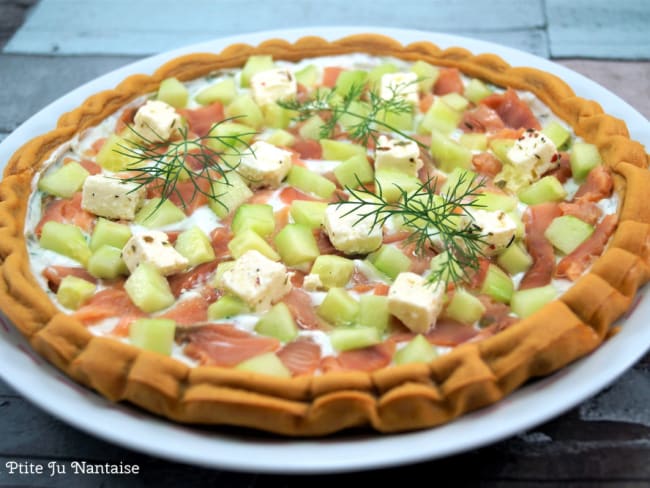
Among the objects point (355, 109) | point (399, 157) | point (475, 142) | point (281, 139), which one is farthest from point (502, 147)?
point (281, 139)

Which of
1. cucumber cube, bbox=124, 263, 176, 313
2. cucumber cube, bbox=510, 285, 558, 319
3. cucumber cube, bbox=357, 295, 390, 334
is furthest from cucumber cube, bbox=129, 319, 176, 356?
cucumber cube, bbox=510, 285, 558, 319

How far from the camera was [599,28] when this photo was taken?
453 cm

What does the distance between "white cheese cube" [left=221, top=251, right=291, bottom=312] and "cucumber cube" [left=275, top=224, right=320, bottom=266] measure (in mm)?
141

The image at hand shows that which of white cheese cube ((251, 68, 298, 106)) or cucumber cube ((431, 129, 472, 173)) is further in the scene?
white cheese cube ((251, 68, 298, 106))

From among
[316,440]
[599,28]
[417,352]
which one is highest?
[599,28]

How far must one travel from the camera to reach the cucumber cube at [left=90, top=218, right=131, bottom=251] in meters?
2.85

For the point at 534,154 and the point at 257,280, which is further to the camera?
the point at 534,154

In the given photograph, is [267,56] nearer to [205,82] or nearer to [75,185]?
[205,82]

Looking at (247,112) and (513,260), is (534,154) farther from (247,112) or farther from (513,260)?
(247,112)

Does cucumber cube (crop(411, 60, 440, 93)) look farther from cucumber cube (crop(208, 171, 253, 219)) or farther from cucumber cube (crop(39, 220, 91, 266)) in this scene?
cucumber cube (crop(39, 220, 91, 266))

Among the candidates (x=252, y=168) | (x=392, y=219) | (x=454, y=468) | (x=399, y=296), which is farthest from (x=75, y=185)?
(x=454, y=468)

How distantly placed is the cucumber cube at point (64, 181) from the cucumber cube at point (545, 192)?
176 centimetres

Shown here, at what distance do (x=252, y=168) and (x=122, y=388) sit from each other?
1.12m

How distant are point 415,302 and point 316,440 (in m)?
0.52
